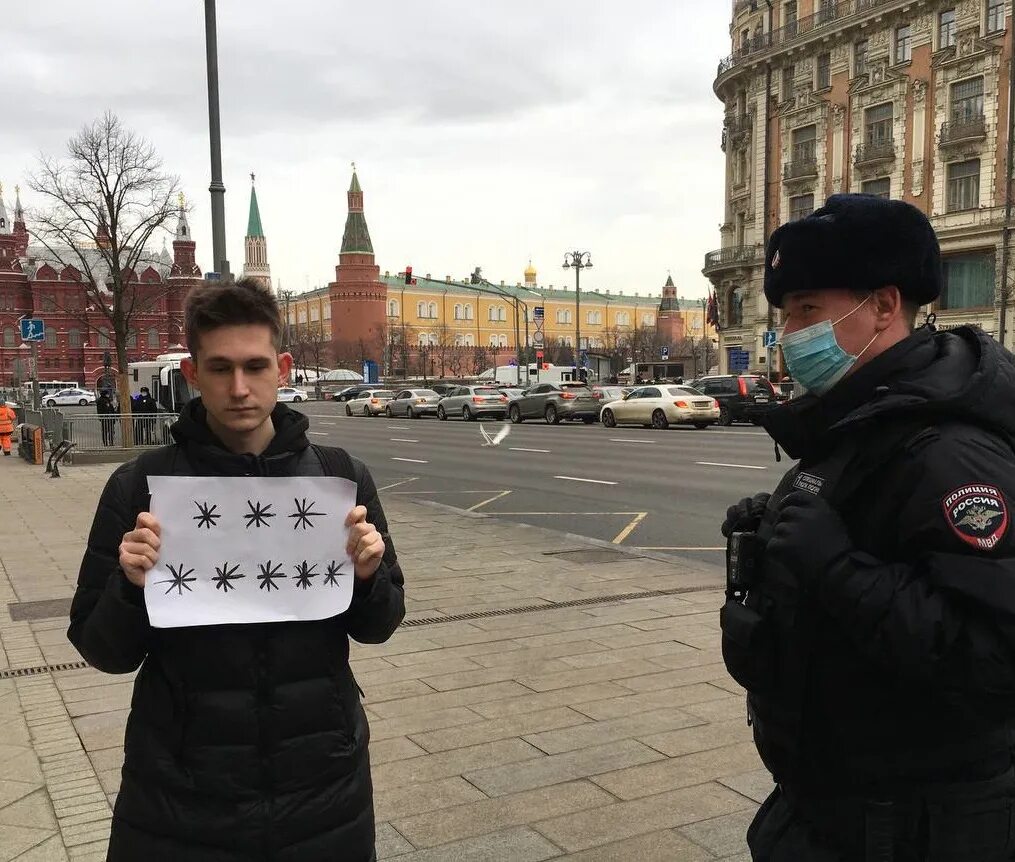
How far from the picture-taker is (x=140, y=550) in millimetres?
2061

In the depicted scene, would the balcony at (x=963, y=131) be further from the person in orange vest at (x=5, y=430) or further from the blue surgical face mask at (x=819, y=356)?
the blue surgical face mask at (x=819, y=356)

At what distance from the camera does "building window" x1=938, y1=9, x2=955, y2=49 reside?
154 feet

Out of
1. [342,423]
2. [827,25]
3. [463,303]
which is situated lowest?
[342,423]

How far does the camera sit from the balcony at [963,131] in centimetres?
4578

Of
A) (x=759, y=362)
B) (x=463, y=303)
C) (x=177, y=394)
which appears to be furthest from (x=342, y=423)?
(x=463, y=303)

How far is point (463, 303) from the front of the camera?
145 meters

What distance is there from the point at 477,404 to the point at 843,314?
118 feet

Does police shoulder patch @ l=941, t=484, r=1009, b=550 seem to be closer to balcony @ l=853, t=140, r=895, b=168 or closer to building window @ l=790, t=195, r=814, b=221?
balcony @ l=853, t=140, r=895, b=168

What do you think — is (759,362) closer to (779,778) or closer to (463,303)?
(779,778)

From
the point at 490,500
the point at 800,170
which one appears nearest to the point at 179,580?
the point at 490,500

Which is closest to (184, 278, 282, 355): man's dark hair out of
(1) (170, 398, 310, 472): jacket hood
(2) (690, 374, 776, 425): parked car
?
(1) (170, 398, 310, 472): jacket hood

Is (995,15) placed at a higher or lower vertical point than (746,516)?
higher

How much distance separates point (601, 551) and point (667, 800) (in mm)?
5761

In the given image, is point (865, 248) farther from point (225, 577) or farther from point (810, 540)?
point (225, 577)
